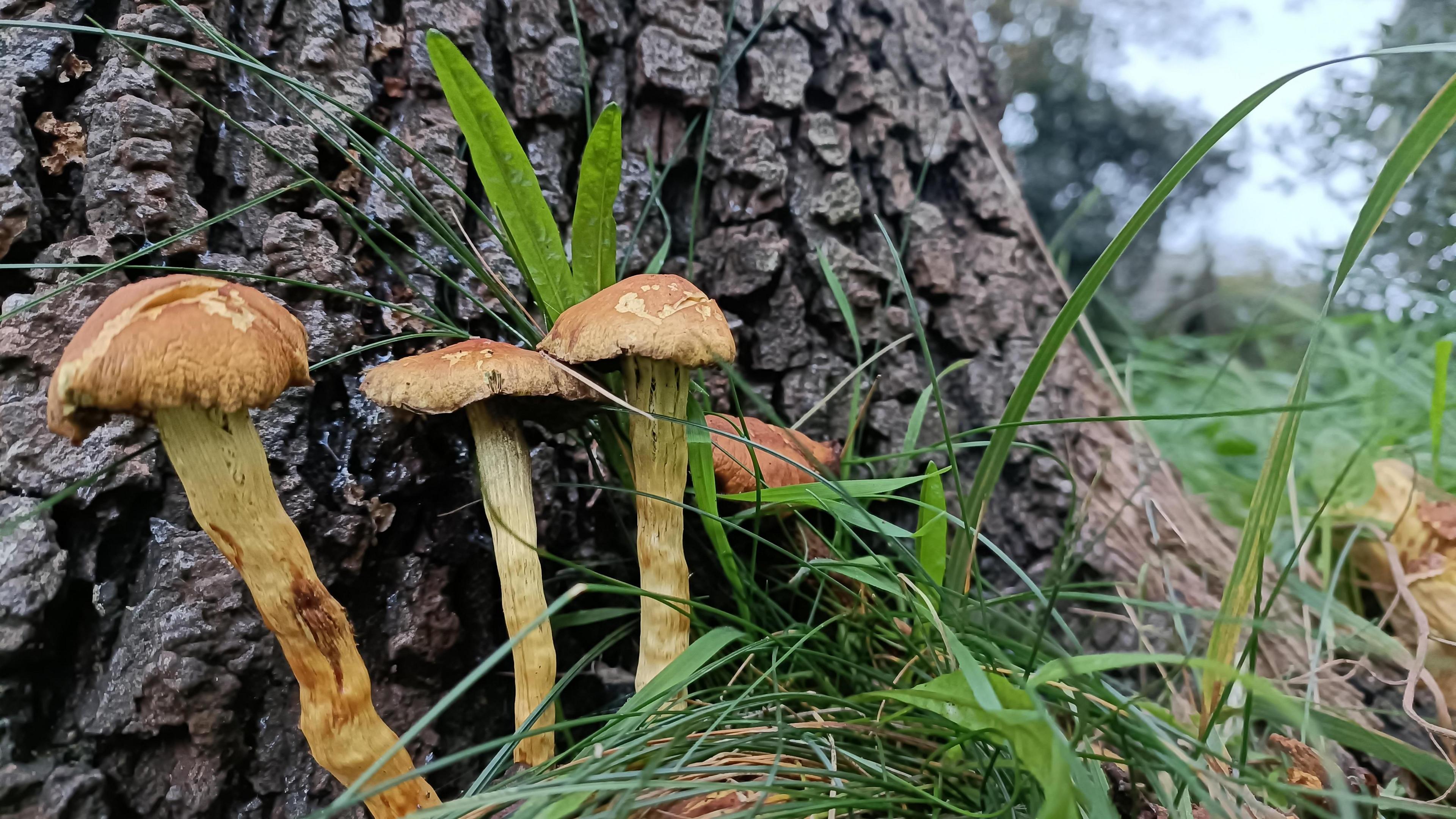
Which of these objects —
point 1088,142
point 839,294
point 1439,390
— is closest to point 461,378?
point 839,294

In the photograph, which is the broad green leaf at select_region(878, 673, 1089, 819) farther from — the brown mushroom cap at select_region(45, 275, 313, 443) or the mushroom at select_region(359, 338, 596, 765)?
the brown mushroom cap at select_region(45, 275, 313, 443)

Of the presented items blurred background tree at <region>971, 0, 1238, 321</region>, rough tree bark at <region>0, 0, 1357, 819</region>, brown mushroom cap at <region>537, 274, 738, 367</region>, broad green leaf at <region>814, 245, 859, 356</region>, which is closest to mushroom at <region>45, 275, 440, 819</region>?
rough tree bark at <region>0, 0, 1357, 819</region>

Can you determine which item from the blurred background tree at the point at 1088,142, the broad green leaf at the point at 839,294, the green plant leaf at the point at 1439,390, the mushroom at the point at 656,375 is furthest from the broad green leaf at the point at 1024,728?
the blurred background tree at the point at 1088,142

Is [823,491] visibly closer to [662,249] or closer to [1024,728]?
[1024,728]

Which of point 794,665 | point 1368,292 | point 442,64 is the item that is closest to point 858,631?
point 794,665

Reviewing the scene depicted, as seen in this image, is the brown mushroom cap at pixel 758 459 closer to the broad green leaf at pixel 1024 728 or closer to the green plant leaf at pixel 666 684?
the green plant leaf at pixel 666 684
